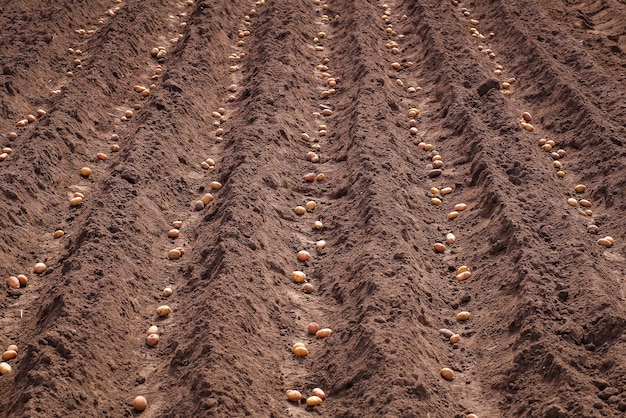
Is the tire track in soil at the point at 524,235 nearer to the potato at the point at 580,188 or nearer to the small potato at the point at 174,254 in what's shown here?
the potato at the point at 580,188

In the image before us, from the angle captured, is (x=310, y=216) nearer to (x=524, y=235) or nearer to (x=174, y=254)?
(x=174, y=254)

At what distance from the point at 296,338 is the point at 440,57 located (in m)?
3.88

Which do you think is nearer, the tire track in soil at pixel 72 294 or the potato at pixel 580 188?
the tire track in soil at pixel 72 294

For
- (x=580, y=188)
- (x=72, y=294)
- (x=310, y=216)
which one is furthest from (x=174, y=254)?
(x=580, y=188)

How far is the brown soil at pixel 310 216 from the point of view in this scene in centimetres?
369

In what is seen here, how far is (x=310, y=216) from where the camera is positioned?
5.20m

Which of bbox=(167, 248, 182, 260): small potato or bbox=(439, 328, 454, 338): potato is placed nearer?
bbox=(439, 328, 454, 338): potato

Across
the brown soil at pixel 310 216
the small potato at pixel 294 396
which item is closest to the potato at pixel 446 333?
the brown soil at pixel 310 216

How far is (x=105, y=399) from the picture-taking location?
144 inches

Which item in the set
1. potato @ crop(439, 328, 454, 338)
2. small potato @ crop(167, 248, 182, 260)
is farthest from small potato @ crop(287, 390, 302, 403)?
small potato @ crop(167, 248, 182, 260)

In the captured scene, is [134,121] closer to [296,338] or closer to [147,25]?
[147,25]

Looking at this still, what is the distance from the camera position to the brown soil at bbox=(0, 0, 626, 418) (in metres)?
3.69

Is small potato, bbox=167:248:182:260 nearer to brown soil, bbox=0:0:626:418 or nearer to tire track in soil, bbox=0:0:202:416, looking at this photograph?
brown soil, bbox=0:0:626:418

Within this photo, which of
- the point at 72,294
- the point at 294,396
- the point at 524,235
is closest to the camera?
the point at 294,396
